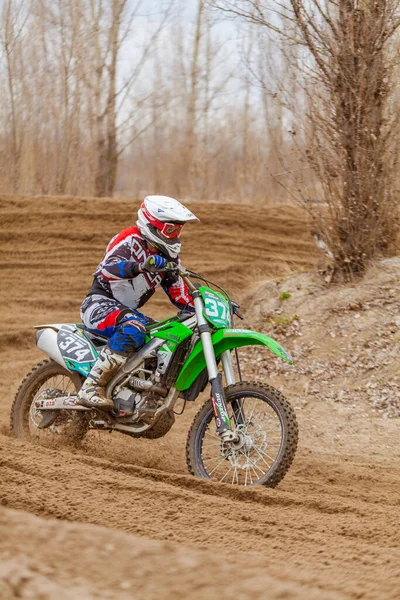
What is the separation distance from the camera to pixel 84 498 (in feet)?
14.2

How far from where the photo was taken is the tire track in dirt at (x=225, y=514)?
3.37m

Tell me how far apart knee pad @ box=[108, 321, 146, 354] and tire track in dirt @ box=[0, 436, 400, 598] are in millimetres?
867

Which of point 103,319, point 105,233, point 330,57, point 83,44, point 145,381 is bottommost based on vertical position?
point 145,381

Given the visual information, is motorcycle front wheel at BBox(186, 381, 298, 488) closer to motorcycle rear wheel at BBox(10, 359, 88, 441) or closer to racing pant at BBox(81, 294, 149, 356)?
racing pant at BBox(81, 294, 149, 356)

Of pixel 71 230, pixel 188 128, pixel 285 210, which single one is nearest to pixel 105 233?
pixel 71 230

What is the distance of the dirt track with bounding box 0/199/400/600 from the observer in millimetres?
2584

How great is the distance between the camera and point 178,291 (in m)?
5.97

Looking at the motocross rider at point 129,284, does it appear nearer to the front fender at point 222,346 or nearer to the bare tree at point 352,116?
the front fender at point 222,346

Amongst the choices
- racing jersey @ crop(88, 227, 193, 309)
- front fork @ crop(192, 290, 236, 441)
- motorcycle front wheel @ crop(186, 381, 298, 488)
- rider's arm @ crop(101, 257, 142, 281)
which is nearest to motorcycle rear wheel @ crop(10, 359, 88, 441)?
racing jersey @ crop(88, 227, 193, 309)

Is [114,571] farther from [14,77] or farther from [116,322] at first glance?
[14,77]

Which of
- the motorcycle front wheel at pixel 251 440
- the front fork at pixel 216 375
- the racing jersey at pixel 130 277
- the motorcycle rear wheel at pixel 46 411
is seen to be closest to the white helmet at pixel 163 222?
the racing jersey at pixel 130 277

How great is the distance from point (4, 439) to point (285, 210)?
10.6m

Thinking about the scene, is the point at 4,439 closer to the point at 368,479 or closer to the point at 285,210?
the point at 368,479

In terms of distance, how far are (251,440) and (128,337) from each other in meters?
1.21
